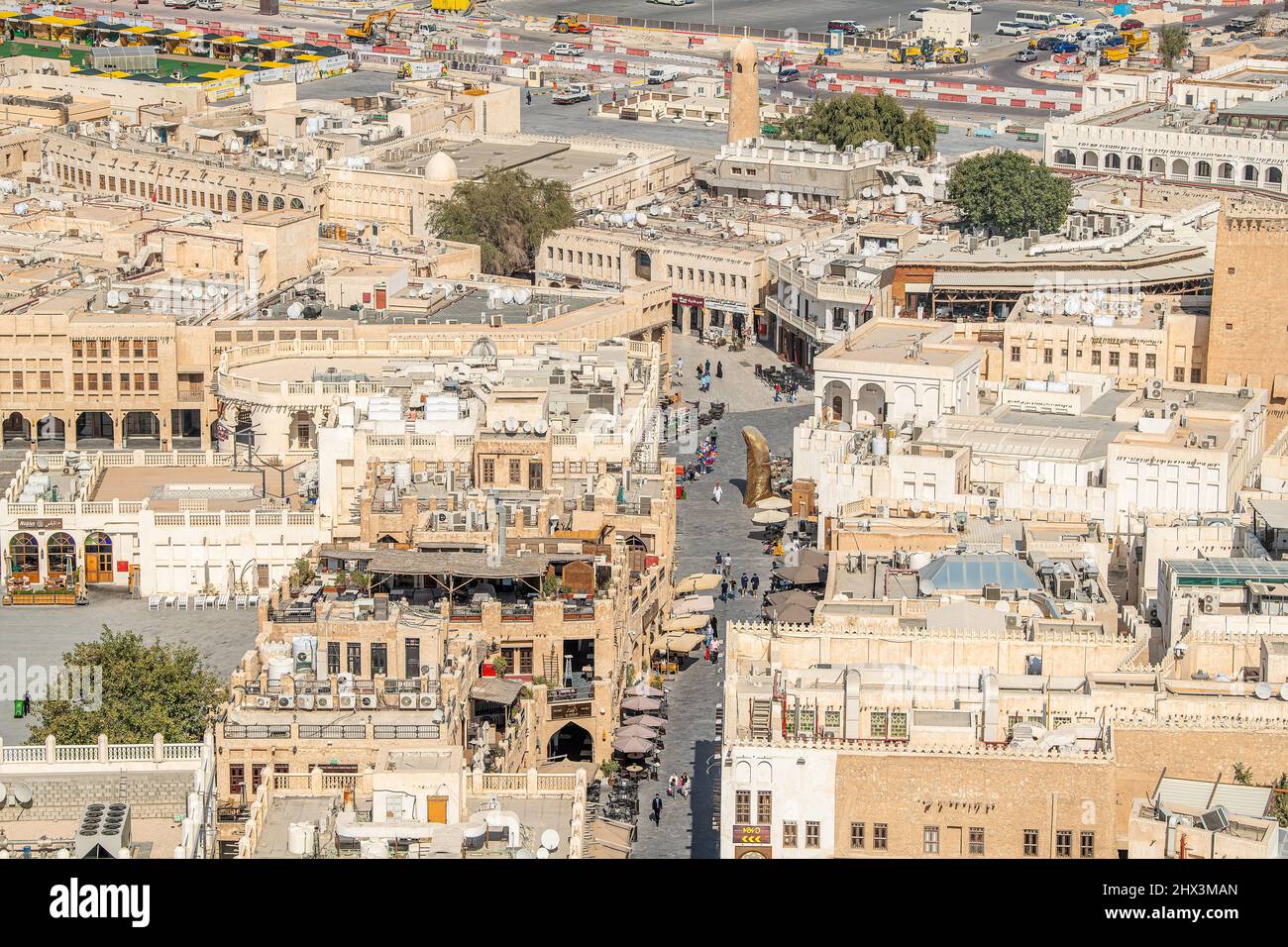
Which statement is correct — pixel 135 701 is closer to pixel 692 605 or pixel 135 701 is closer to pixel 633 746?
pixel 633 746

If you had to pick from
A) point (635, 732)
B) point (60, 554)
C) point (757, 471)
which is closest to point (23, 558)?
point (60, 554)

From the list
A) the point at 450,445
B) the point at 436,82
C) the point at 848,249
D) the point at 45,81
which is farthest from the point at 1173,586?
the point at 45,81

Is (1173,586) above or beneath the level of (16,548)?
above

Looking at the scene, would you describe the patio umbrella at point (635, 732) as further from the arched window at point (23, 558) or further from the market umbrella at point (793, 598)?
the arched window at point (23, 558)

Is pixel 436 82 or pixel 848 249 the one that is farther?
pixel 436 82

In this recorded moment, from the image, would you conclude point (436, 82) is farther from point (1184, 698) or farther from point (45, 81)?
point (1184, 698)
